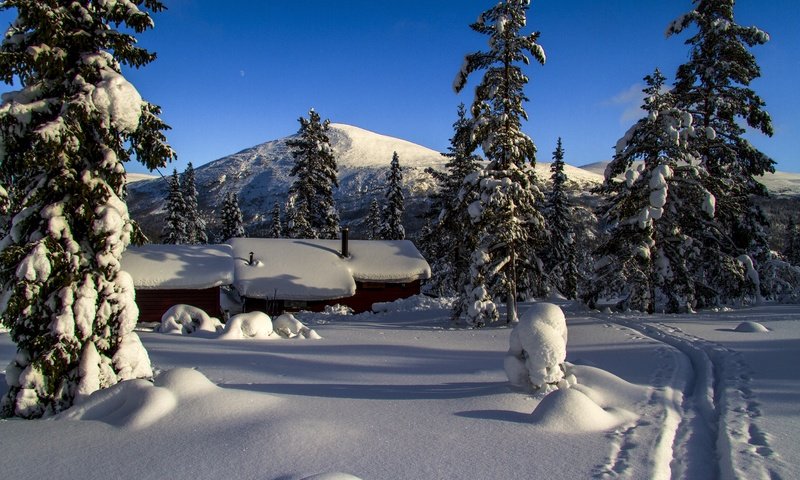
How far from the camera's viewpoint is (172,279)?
25.9 m

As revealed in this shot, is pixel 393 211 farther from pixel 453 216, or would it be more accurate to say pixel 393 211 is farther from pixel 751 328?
pixel 751 328

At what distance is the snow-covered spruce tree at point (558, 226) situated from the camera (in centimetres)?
3594

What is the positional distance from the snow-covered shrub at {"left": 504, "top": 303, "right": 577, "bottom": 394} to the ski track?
4.53 ft

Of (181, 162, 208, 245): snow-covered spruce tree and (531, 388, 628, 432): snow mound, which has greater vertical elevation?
(181, 162, 208, 245): snow-covered spruce tree

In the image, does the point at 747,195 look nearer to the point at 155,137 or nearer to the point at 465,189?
the point at 465,189

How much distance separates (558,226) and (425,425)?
31554mm

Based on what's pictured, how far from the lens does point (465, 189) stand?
20.4 m

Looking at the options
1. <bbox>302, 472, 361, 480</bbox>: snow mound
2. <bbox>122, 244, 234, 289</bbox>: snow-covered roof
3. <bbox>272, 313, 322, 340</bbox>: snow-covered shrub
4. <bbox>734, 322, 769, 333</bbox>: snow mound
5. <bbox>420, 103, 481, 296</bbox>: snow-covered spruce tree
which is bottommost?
<bbox>272, 313, 322, 340</bbox>: snow-covered shrub

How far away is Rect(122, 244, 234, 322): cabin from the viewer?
84.8 feet

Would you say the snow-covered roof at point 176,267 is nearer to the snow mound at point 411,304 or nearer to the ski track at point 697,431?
the snow mound at point 411,304

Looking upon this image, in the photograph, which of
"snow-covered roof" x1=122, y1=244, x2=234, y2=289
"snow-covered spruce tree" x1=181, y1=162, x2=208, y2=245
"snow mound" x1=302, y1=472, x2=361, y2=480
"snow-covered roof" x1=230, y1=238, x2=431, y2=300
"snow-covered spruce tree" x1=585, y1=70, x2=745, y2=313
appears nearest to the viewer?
"snow mound" x1=302, y1=472, x2=361, y2=480

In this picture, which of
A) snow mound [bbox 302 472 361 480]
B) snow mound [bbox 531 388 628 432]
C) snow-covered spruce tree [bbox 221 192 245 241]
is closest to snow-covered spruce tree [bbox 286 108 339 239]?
snow-covered spruce tree [bbox 221 192 245 241]

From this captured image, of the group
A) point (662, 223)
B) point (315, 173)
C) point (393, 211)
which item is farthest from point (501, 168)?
point (393, 211)

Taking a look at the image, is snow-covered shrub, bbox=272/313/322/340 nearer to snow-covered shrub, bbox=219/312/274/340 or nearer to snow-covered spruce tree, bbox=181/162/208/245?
snow-covered shrub, bbox=219/312/274/340
